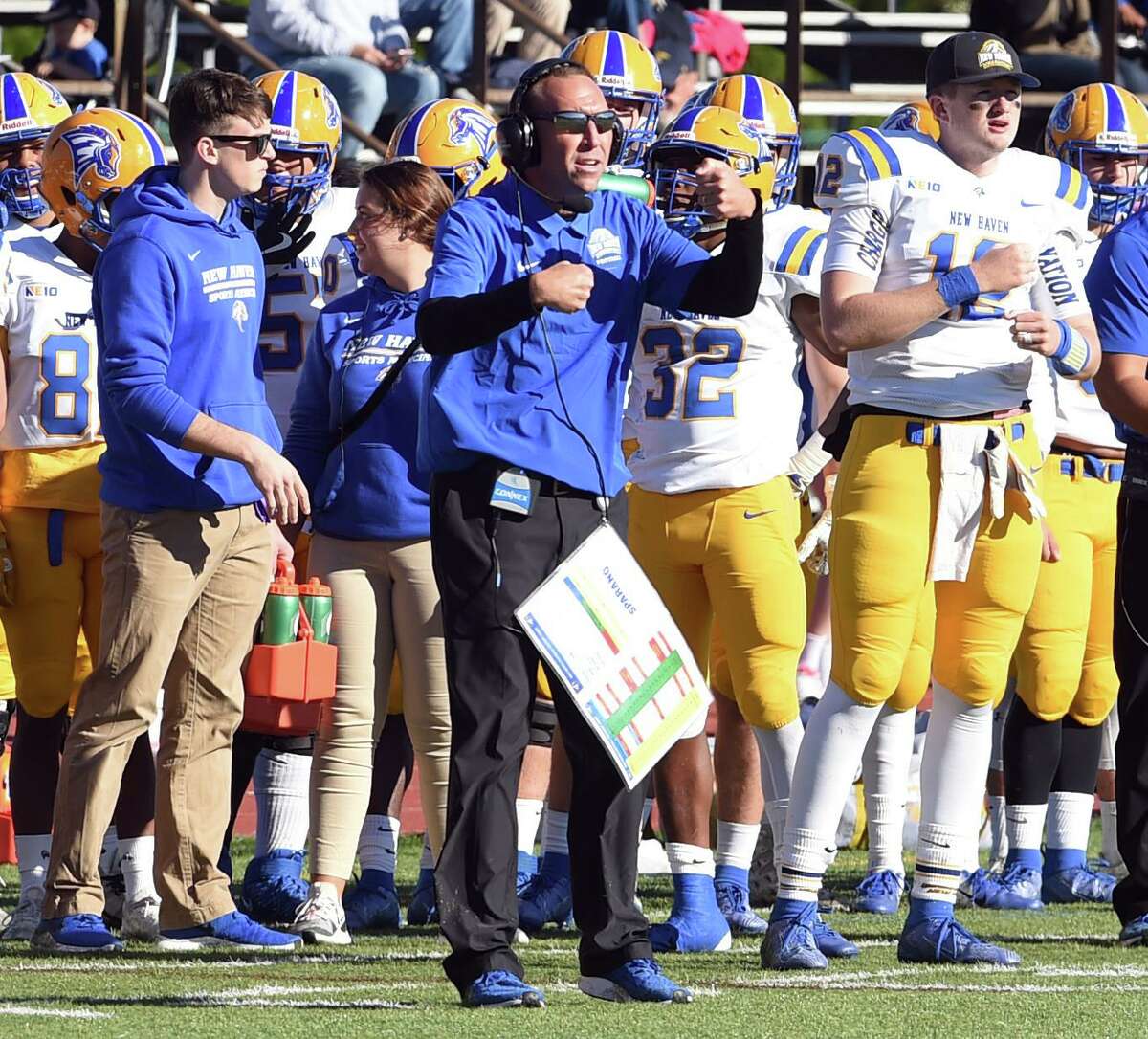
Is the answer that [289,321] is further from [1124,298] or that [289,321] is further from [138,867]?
[1124,298]

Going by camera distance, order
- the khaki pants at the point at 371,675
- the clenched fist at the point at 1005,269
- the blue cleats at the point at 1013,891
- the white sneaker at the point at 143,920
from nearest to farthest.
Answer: the clenched fist at the point at 1005,269, the white sneaker at the point at 143,920, the khaki pants at the point at 371,675, the blue cleats at the point at 1013,891

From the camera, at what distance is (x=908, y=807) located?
817cm

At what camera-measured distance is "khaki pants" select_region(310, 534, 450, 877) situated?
6207 mm

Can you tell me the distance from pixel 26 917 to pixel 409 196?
6.81 feet

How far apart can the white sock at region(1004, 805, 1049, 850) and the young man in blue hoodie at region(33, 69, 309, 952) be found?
223 centimetres

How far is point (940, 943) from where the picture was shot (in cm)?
550

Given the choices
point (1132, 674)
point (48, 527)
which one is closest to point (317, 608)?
point (48, 527)

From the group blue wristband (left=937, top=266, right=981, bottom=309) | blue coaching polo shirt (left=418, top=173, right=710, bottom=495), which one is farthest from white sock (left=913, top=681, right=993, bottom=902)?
blue coaching polo shirt (left=418, top=173, right=710, bottom=495)

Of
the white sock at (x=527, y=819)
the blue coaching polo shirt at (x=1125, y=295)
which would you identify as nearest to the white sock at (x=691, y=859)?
the white sock at (x=527, y=819)

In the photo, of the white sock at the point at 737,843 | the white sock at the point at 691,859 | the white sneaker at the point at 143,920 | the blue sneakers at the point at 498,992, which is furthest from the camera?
the white sock at the point at 737,843

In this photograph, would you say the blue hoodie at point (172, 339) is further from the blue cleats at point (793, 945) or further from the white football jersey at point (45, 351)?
the blue cleats at point (793, 945)

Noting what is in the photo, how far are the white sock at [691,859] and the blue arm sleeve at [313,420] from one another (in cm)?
135

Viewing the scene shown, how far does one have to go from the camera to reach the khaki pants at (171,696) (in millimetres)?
5602

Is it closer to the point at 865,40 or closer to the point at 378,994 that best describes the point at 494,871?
the point at 378,994
